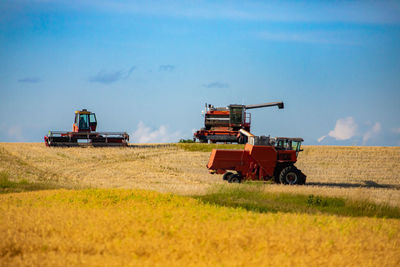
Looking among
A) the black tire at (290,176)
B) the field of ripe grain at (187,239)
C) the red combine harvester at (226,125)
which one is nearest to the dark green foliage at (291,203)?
the field of ripe grain at (187,239)

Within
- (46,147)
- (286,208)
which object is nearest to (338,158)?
(286,208)

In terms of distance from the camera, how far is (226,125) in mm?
38031

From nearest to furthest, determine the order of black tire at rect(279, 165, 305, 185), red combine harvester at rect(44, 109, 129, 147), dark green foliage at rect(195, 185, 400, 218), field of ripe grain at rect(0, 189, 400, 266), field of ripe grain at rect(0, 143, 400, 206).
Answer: field of ripe grain at rect(0, 189, 400, 266), dark green foliage at rect(195, 185, 400, 218), field of ripe grain at rect(0, 143, 400, 206), black tire at rect(279, 165, 305, 185), red combine harvester at rect(44, 109, 129, 147)

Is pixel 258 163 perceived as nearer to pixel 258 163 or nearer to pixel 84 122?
pixel 258 163

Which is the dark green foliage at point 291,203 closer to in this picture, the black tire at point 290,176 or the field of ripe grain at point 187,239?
the field of ripe grain at point 187,239

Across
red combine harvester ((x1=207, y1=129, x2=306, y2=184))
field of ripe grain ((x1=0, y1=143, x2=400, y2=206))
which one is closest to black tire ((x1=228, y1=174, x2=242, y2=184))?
red combine harvester ((x1=207, y1=129, x2=306, y2=184))

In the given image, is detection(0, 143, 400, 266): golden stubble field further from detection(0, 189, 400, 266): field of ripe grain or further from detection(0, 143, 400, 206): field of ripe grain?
detection(0, 143, 400, 206): field of ripe grain

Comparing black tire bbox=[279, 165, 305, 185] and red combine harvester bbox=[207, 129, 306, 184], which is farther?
black tire bbox=[279, 165, 305, 185]

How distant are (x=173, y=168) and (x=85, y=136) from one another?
10708mm

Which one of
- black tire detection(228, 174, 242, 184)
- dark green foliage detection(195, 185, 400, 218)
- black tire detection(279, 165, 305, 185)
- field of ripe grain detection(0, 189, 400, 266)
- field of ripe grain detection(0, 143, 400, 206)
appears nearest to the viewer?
field of ripe grain detection(0, 189, 400, 266)

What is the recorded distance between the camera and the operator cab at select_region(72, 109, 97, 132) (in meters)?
36.2

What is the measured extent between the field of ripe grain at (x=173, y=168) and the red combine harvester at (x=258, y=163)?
980 millimetres

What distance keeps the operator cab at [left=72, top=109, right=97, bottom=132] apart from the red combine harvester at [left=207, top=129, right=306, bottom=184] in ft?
59.3

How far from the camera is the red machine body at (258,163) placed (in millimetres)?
20750
